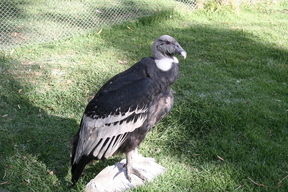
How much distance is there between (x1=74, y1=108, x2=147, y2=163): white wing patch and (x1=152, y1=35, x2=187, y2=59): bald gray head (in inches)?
22.9

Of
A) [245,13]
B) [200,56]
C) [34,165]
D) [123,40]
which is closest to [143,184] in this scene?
[34,165]

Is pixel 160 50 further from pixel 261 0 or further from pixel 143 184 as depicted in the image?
pixel 261 0

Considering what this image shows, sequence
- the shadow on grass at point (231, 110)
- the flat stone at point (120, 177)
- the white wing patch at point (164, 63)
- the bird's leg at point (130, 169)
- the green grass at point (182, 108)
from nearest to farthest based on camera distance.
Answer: the white wing patch at point (164, 63) → the flat stone at point (120, 177) → the bird's leg at point (130, 169) → the green grass at point (182, 108) → the shadow on grass at point (231, 110)

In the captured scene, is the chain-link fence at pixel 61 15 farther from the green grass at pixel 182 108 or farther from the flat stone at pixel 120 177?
the flat stone at pixel 120 177

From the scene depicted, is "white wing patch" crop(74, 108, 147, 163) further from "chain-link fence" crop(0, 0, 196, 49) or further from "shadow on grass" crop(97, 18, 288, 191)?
"chain-link fence" crop(0, 0, 196, 49)

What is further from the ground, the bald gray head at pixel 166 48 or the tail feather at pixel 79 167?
the bald gray head at pixel 166 48

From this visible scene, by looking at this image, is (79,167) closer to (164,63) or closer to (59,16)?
(164,63)

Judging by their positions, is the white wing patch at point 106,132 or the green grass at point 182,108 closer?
the white wing patch at point 106,132

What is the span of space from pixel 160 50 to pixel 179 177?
1.38 m

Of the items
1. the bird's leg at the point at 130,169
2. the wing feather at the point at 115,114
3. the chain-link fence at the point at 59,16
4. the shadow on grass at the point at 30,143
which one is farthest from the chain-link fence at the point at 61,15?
the bird's leg at the point at 130,169

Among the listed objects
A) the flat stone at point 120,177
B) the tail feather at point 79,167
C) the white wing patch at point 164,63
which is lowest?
the flat stone at point 120,177

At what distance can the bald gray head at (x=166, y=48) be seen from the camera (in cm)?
288

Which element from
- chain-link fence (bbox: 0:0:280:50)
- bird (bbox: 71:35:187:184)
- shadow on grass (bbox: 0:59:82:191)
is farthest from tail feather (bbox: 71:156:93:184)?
chain-link fence (bbox: 0:0:280:50)

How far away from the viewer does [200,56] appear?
5871 mm
